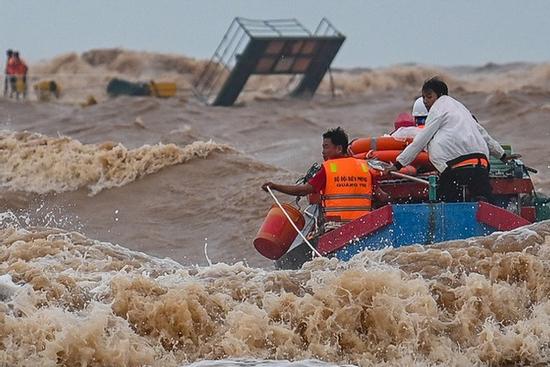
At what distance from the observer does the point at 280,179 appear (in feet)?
61.4

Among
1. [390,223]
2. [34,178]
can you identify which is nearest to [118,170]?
[34,178]

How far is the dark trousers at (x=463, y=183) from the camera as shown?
1134 centimetres

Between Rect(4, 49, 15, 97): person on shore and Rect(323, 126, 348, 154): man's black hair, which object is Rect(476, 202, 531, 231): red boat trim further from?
Rect(4, 49, 15, 97): person on shore

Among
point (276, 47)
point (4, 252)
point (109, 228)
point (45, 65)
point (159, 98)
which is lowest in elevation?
point (45, 65)

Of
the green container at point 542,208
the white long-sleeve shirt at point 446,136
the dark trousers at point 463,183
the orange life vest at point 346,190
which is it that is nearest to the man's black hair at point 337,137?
the orange life vest at point 346,190

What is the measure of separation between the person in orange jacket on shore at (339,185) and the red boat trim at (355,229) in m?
0.29

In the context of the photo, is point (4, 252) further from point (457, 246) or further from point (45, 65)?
point (45, 65)

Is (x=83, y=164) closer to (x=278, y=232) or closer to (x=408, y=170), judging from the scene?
(x=278, y=232)

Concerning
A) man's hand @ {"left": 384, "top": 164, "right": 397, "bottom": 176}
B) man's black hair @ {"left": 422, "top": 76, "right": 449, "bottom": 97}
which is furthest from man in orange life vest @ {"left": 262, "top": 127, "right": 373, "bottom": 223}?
man's black hair @ {"left": 422, "top": 76, "right": 449, "bottom": 97}

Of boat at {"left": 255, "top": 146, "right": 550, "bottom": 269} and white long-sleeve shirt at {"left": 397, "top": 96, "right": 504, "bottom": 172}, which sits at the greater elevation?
white long-sleeve shirt at {"left": 397, "top": 96, "right": 504, "bottom": 172}

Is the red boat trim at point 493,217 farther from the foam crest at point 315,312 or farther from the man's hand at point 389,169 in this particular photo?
the man's hand at point 389,169

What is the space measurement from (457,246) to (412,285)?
3.49 feet

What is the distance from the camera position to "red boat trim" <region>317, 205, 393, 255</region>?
36.3 feet

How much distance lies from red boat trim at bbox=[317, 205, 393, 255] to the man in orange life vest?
32 centimetres
